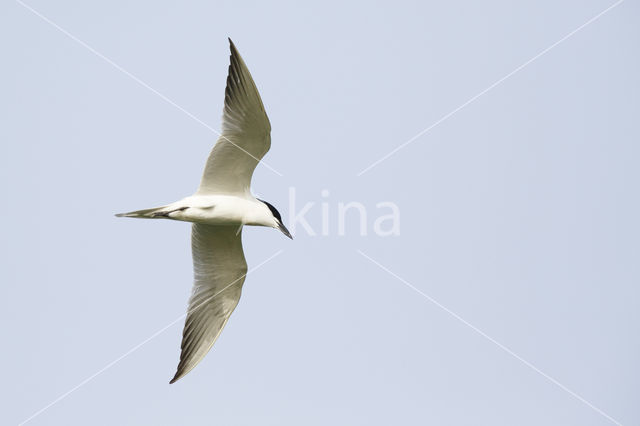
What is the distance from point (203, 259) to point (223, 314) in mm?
660

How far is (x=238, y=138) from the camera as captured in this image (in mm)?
8625

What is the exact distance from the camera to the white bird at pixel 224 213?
8.47 meters

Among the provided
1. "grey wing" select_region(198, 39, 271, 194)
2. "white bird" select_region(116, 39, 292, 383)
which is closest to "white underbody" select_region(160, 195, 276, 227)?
"white bird" select_region(116, 39, 292, 383)

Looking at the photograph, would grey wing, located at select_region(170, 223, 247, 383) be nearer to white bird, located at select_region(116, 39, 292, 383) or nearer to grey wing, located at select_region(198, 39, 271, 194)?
white bird, located at select_region(116, 39, 292, 383)

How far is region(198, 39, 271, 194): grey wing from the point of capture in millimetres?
8352

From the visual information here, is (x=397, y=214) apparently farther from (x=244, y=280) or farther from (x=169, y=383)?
(x=169, y=383)

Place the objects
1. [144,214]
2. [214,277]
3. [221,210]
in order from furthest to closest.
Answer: [214,277] < [221,210] < [144,214]

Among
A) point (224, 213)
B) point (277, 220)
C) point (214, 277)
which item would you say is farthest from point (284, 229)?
point (214, 277)

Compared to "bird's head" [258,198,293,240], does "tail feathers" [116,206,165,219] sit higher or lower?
higher

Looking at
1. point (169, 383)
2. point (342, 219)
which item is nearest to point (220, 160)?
point (169, 383)

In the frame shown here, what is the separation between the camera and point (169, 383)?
870 centimetres

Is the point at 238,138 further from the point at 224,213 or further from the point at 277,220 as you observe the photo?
the point at 277,220

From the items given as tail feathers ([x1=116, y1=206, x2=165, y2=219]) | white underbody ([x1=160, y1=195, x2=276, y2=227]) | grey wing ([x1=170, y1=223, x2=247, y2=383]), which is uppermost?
tail feathers ([x1=116, y1=206, x2=165, y2=219])

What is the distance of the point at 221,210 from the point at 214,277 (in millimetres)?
1162
